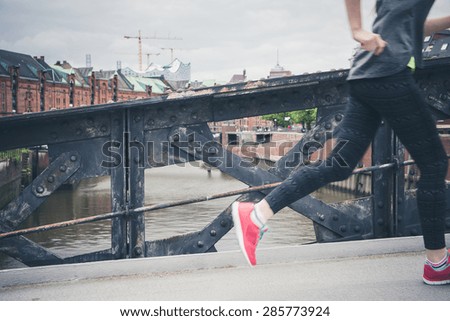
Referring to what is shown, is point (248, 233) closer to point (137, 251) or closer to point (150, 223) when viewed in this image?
point (137, 251)

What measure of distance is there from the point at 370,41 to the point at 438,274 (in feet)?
3.15

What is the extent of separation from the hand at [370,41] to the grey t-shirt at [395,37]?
0.04m

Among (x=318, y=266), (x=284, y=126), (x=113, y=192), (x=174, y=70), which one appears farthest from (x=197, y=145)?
(x=174, y=70)

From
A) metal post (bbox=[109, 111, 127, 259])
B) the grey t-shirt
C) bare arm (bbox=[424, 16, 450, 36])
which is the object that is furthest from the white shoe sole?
bare arm (bbox=[424, 16, 450, 36])

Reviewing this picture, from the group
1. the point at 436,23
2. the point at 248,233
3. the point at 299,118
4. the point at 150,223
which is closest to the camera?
the point at 248,233

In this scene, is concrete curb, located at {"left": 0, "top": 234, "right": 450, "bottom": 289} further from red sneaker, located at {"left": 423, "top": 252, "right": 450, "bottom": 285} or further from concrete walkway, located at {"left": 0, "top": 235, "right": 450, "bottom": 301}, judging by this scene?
red sneaker, located at {"left": 423, "top": 252, "right": 450, "bottom": 285}

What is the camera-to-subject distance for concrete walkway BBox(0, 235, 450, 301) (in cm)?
229

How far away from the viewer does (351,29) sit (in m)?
2.13

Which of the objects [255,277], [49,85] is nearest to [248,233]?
[255,277]

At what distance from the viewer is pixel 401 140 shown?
228 centimetres

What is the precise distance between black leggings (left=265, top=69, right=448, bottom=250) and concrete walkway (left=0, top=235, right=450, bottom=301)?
31 centimetres

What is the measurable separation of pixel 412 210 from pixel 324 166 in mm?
1380

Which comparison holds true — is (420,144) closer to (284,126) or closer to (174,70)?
(284,126)
